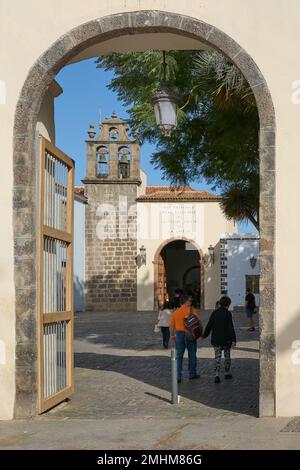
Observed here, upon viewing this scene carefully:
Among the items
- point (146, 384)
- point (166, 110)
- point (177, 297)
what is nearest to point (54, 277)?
point (166, 110)

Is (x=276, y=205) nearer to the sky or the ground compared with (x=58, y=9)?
nearer to the ground

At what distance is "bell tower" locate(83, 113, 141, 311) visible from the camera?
3709 cm

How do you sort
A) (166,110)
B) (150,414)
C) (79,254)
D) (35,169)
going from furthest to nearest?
(79,254) → (166,110) → (150,414) → (35,169)

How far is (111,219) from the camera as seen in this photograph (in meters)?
37.5

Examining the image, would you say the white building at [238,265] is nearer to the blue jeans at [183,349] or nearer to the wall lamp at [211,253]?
the wall lamp at [211,253]

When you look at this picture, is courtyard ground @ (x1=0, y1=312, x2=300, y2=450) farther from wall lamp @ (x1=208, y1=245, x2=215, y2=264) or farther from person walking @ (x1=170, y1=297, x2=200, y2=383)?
wall lamp @ (x1=208, y1=245, x2=215, y2=264)

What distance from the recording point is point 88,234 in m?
37.7

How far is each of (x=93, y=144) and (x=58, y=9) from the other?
2968 centimetres

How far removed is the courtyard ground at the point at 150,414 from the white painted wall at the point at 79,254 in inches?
829

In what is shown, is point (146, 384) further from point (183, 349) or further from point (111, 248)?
point (111, 248)

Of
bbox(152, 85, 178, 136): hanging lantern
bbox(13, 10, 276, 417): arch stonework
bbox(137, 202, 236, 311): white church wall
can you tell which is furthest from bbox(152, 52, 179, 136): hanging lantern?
bbox(137, 202, 236, 311): white church wall

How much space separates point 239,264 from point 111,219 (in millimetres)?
6837
